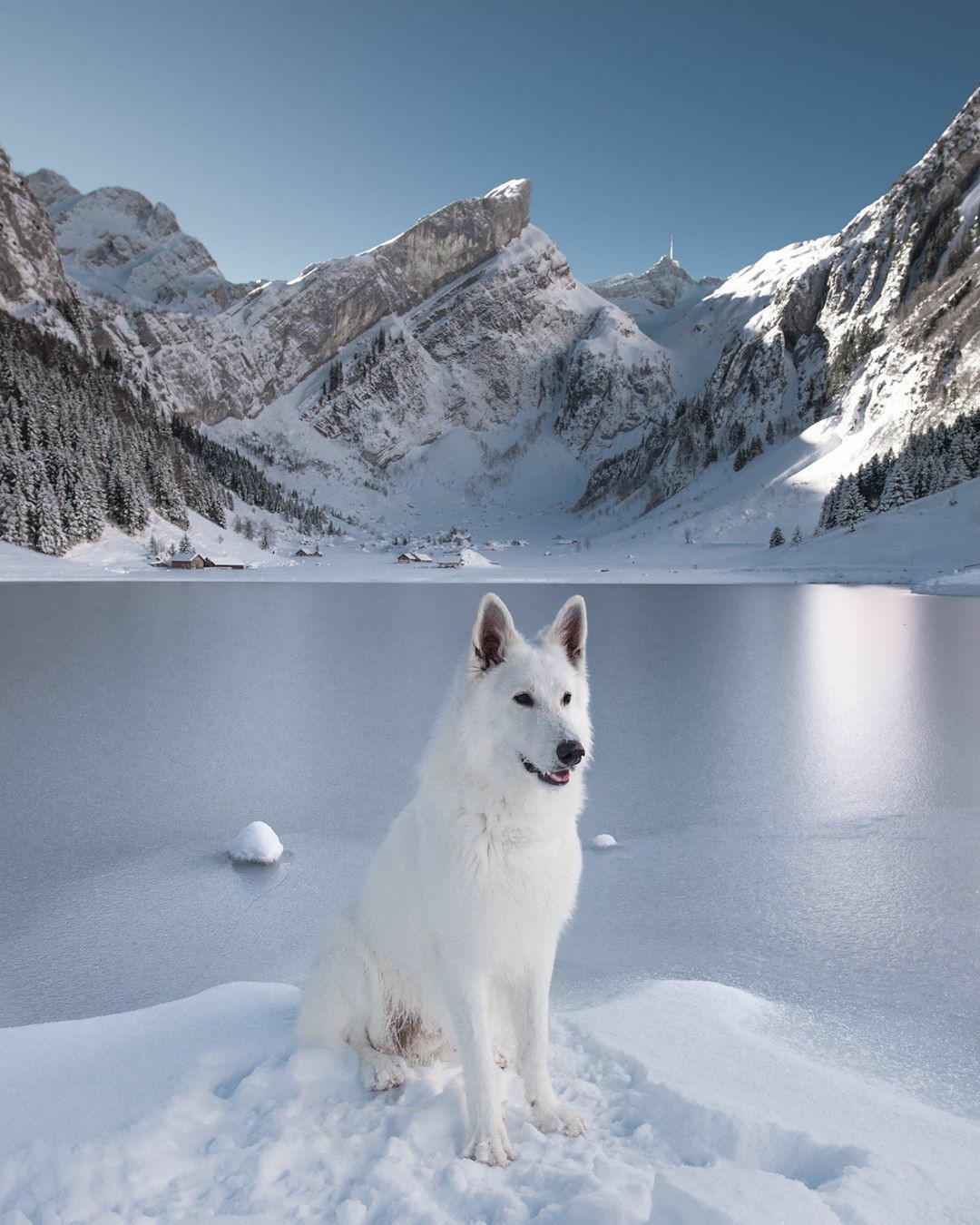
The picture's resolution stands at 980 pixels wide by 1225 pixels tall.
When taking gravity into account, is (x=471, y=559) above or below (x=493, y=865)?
above

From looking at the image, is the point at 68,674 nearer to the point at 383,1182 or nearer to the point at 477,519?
the point at 383,1182

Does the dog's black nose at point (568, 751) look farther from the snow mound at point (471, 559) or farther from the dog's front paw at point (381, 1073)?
the snow mound at point (471, 559)

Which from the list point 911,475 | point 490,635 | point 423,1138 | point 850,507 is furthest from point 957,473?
point 423,1138

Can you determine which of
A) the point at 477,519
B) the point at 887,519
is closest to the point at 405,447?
the point at 477,519

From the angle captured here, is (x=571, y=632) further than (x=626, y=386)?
No

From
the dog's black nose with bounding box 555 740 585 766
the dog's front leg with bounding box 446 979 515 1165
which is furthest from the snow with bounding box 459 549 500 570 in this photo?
the dog's black nose with bounding box 555 740 585 766

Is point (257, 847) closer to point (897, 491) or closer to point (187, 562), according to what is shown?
point (187, 562)
